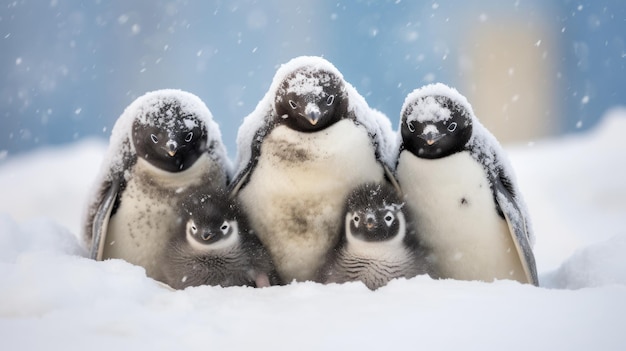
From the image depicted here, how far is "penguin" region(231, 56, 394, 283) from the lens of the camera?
276 cm

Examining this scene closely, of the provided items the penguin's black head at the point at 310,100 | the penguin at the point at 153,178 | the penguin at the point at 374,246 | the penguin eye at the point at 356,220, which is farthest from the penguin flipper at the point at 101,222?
the penguin eye at the point at 356,220

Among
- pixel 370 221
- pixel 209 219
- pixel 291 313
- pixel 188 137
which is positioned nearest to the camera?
pixel 291 313

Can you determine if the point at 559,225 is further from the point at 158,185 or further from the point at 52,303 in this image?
the point at 52,303

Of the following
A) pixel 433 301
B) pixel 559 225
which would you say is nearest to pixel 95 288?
pixel 433 301

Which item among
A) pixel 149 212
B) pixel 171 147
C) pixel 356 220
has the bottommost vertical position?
pixel 149 212

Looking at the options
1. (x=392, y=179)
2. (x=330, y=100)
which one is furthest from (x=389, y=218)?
(x=330, y=100)

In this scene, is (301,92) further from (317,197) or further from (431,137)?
(431,137)

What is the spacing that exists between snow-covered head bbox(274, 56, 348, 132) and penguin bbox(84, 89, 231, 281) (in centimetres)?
37

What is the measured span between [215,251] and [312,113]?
622 mm

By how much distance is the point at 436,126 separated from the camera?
2.76 metres

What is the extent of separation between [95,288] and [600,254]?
6.17 ft

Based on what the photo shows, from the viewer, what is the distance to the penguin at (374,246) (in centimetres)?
259

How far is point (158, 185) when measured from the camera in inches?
116

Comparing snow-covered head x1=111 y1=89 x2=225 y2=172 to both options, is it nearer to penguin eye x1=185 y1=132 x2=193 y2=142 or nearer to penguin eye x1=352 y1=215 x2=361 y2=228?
penguin eye x1=185 y1=132 x2=193 y2=142
